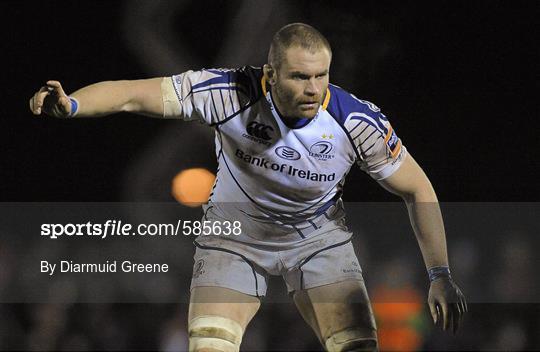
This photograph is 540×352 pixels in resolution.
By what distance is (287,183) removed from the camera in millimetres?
4594

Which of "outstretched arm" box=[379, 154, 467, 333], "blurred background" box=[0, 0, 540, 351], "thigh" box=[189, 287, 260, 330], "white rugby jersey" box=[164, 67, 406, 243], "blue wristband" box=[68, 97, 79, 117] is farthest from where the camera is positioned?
"blurred background" box=[0, 0, 540, 351]

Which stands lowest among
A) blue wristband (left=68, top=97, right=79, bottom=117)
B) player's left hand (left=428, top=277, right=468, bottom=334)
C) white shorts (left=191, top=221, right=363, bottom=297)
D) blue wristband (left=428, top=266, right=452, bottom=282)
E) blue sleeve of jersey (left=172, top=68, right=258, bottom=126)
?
player's left hand (left=428, top=277, right=468, bottom=334)

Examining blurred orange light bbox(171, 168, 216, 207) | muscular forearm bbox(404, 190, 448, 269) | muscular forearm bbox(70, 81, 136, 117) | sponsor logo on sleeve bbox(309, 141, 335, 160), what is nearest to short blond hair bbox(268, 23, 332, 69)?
sponsor logo on sleeve bbox(309, 141, 335, 160)

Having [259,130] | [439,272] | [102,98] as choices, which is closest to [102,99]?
[102,98]

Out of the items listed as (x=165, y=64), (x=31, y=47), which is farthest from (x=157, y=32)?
(x=31, y=47)

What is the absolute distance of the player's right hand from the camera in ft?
12.9

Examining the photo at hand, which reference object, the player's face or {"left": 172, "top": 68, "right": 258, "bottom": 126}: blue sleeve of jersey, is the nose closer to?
the player's face

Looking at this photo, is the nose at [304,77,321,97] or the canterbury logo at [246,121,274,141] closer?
the nose at [304,77,321,97]

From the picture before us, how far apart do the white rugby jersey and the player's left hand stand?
617 millimetres

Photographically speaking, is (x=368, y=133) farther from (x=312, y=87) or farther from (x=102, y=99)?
(x=102, y=99)

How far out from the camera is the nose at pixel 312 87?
4281mm

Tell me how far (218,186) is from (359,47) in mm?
3118

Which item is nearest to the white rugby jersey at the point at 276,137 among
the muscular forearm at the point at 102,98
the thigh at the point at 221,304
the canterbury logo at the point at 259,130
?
the canterbury logo at the point at 259,130

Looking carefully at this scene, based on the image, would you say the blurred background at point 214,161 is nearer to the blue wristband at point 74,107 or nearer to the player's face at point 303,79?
the player's face at point 303,79
